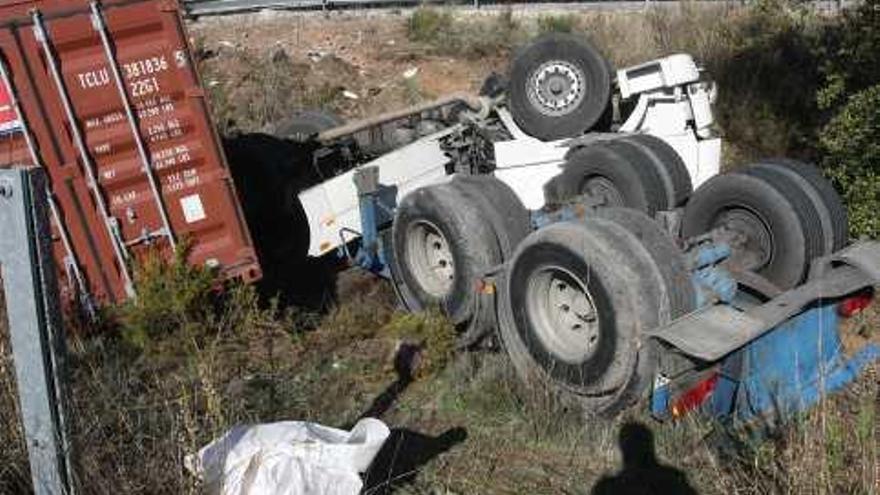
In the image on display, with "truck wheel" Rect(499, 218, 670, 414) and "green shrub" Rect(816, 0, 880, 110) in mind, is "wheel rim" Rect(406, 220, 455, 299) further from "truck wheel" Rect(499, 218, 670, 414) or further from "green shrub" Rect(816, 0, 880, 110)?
"green shrub" Rect(816, 0, 880, 110)

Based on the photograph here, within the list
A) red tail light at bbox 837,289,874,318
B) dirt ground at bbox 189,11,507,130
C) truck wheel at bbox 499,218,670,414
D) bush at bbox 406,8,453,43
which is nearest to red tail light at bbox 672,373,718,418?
truck wheel at bbox 499,218,670,414

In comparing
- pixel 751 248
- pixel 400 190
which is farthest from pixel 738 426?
pixel 400 190

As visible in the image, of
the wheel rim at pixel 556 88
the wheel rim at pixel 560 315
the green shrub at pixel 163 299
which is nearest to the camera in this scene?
the wheel rim at pixel 560 315

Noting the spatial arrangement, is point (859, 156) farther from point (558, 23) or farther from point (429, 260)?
point (558, 23)

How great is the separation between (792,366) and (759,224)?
0.94 m

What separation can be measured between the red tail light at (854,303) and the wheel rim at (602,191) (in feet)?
5.65

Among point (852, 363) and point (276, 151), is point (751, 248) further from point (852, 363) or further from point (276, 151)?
point (276, 151)

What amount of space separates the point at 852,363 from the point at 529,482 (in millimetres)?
2116

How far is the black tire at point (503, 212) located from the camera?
246 inches

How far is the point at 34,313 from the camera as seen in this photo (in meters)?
2.89

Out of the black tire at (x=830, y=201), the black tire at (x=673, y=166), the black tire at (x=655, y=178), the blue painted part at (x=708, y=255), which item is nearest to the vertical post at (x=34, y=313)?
the blue painted part at (x=708, y=255)

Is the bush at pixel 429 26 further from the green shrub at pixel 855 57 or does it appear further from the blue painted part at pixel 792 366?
the blue painted part at pixel 792 366

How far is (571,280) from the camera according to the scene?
5238 mm

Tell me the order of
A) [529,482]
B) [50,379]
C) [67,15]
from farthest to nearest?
[67,15]
[529,482]
[50,379]
